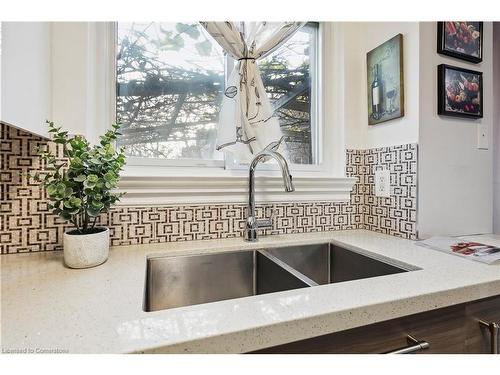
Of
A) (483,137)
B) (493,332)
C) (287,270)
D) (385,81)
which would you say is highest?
(385,81)

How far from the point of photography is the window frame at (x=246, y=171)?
1.02 metres

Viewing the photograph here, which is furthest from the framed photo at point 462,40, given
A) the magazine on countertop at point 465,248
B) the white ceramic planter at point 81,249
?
the white ceramic planter at point 81,249

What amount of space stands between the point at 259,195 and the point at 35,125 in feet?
2.66

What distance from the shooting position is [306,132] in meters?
1.39

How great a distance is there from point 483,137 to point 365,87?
22.2 inches

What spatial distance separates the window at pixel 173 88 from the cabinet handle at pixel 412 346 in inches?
36.4

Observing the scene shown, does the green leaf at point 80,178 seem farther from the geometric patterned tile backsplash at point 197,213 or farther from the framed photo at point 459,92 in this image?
the framed photo at point 459,92

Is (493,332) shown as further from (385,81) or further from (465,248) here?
(385,81)

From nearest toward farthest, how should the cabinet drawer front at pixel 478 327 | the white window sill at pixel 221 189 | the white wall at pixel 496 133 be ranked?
the cabinet drawer front at pixel 478 327, the white window sill at pixel 221 189, the white wall at pixel 496 133

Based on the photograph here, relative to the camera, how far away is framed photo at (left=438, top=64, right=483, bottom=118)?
1092 millimetres

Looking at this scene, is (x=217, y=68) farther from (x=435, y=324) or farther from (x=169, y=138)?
(x=435, y=324)

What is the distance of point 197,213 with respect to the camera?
Result: 1.08m

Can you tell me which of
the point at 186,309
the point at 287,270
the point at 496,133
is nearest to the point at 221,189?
the point at 287,270
